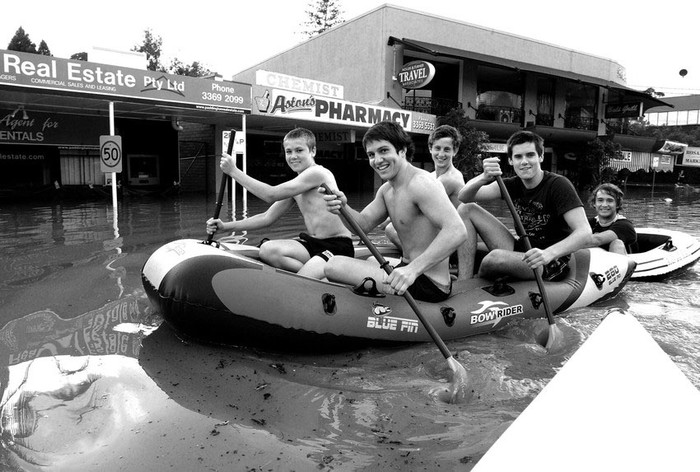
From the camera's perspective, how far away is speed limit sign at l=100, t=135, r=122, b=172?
33.8ft

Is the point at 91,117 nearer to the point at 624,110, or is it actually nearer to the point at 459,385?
the point at 459,385

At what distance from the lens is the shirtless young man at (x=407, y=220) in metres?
3.39

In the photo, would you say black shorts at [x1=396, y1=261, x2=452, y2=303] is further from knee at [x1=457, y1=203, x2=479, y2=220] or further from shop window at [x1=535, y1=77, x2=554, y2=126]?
shop window at [x1=535, y1=77, x2=554, y2=126]

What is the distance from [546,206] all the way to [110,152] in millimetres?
8741

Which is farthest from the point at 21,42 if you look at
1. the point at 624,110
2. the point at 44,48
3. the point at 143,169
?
the point at 624,110

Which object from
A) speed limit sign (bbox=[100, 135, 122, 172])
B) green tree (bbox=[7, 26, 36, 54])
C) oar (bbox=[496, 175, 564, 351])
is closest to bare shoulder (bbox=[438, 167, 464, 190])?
oar (bbox=[496, 175, 564, 351])

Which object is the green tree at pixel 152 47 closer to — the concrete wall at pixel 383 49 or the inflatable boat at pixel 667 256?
the concrete wall at pixel 383 49

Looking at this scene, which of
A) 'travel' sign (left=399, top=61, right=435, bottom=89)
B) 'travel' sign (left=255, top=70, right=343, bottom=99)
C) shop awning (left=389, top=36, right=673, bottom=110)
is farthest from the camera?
shop awning (left=389, top=36, right=673, bottom=110)

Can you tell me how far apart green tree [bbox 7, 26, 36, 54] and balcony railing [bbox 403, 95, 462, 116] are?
1183 inches

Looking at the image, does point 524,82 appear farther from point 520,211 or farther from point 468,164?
point 520,211

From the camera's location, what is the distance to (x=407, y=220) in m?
3.66

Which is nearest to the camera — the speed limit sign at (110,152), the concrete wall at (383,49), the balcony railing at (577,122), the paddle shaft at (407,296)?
the paddle shaft at (407,296)

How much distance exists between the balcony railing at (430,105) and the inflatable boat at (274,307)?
1752 cm

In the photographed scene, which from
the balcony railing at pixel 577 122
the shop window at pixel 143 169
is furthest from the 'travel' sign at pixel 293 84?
the balcony railing at pixel 577 122
